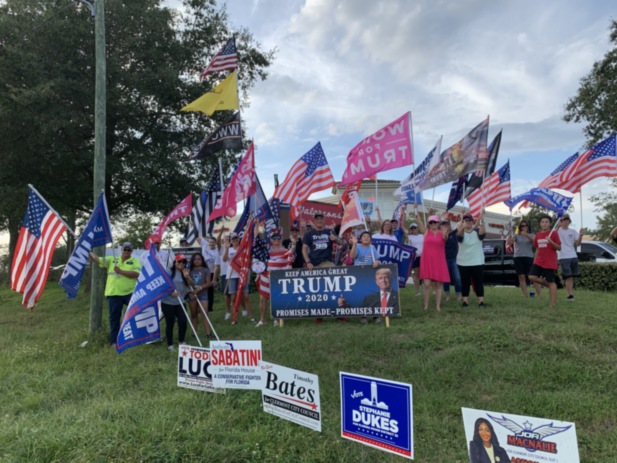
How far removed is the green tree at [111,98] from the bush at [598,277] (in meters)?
11.5

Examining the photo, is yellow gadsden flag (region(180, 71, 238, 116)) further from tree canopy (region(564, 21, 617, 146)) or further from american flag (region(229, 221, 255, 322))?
tree canopy (region(564, 21, 617, 146))

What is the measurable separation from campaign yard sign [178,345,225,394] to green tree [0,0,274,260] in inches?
372

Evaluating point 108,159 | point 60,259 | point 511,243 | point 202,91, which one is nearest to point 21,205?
point 108,159

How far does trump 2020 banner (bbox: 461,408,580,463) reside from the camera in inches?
82.0

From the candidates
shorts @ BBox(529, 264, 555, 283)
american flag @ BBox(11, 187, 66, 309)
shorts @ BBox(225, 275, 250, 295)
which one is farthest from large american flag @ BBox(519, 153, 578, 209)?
american flag @ BBox(11, 187, 66, 309)

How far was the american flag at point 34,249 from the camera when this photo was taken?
6051 mm

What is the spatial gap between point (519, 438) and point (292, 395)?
68.8 inches

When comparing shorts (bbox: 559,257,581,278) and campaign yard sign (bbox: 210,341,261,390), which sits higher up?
shorts (bbox: 559,257,581,278)

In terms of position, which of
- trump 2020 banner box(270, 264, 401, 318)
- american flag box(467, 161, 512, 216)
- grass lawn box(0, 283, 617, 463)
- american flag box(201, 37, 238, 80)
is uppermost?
american flag box(201, 37, 238, 80)

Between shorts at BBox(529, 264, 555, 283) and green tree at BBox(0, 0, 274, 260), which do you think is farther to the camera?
green tree at BBox(0, 0, 274, 260)

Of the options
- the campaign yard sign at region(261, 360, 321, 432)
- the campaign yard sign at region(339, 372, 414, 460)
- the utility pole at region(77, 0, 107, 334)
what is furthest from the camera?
the utility pole at region(77, 0, 107, 334)

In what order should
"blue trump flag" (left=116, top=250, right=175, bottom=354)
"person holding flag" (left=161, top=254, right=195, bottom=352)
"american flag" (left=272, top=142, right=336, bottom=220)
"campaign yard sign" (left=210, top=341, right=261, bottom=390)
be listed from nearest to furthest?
"campaign yard sign" (left=210, top=341, right=261, bottom=390), "blue trump flag" (left=116, top=250, right=175, bottom=354), "person holding flag" (left=161, top=254, right=195, bottom=352), "american flag" (left=272, top=142, right=336, bottom=220)

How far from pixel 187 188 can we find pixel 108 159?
102 inches

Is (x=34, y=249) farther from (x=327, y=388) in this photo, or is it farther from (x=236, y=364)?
(x=327, y=388)
